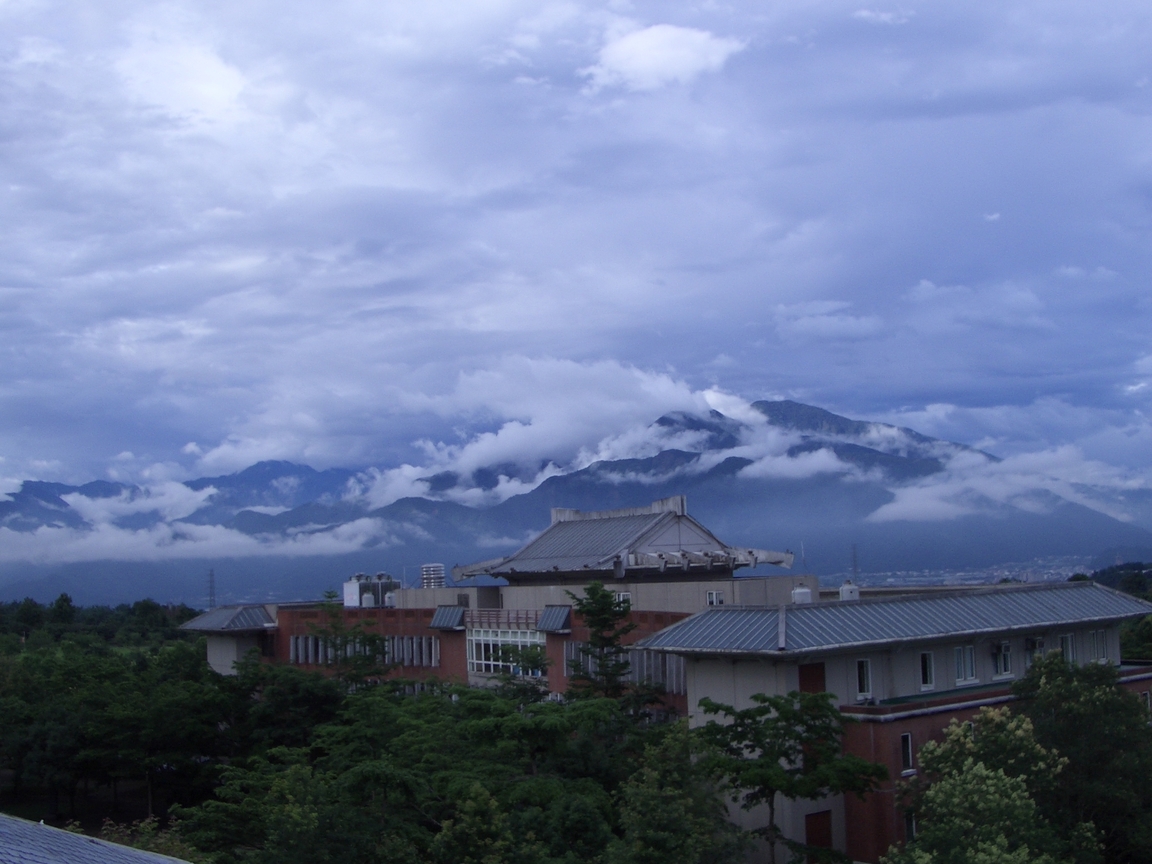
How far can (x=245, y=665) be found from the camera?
2216 inches

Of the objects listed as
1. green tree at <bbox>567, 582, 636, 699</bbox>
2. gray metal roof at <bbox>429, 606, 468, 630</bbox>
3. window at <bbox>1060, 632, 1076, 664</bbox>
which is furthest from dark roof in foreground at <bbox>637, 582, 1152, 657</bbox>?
gray metal roof at <bbox>429, 606, 468, 630</bbox>

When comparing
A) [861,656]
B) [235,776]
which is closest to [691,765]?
[861,656]

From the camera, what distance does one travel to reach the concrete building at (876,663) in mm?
37406

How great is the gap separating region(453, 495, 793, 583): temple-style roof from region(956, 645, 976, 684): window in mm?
18498

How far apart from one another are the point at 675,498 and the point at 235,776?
31.8 metres

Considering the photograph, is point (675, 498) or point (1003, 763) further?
point (675, 498)

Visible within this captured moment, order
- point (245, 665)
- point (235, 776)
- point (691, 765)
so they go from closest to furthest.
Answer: point (691, 765)
point (235, 776)
point (245, 665)

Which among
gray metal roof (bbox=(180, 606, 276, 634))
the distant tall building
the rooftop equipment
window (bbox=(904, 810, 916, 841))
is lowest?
window (bbox=(904, 810, 916, 841))

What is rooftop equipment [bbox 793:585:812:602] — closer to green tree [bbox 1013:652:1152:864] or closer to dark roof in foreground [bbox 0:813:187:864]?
green tree [bbox 1013:652:1152:864]

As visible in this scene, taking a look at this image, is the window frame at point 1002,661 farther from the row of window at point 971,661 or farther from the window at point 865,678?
the window at point 865,678

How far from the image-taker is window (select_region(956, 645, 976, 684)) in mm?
45094

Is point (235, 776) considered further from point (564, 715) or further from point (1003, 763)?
point (1003, 763)

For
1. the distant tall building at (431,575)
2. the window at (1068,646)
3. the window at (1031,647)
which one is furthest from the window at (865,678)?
the distant tall building at (431,575)

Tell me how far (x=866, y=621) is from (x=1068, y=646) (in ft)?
49.4
